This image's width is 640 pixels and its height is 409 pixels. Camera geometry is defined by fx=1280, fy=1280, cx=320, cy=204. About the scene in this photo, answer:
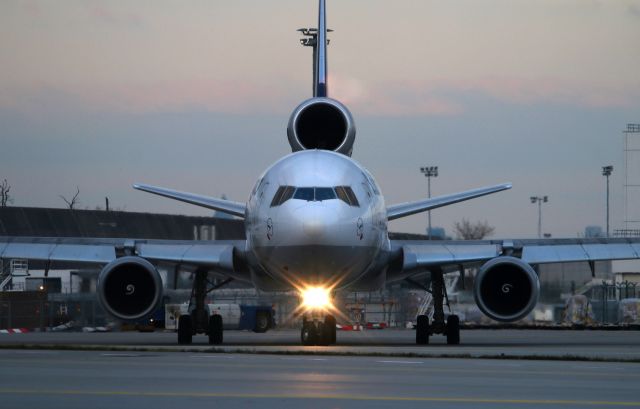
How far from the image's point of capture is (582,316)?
56250 mm

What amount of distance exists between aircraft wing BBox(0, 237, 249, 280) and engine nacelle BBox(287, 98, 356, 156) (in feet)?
9.94

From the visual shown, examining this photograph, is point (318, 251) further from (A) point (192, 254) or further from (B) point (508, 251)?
(B) point (508, 251)

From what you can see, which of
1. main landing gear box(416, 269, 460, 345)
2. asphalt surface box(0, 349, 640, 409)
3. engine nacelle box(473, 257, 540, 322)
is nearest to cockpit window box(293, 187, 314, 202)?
engine nacelle box(473, 257, 540, 322)

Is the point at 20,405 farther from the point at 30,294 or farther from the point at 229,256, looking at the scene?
the point at 30,294

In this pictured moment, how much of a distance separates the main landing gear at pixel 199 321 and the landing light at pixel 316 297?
129 inches

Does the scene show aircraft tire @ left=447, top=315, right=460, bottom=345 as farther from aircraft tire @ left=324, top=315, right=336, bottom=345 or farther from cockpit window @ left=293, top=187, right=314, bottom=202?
cockpit window @ left=293, top=187, right=314, bottom=202

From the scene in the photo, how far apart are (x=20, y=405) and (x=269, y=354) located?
10.5 metres

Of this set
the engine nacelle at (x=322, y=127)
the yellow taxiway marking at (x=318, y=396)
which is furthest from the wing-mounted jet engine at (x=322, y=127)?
the yellow taxiway marking at (x=318, y=396)

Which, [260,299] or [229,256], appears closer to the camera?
[229,256]

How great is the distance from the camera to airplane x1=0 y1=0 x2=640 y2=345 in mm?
26766

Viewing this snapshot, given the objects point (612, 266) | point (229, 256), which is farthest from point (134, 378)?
point (612, 266)

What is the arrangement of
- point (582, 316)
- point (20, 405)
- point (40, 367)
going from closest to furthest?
1. point (20, 405)
2. point (40, 367)
3. point (582, 316)

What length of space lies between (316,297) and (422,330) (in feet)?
13.6

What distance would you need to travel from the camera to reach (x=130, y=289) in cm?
2967
